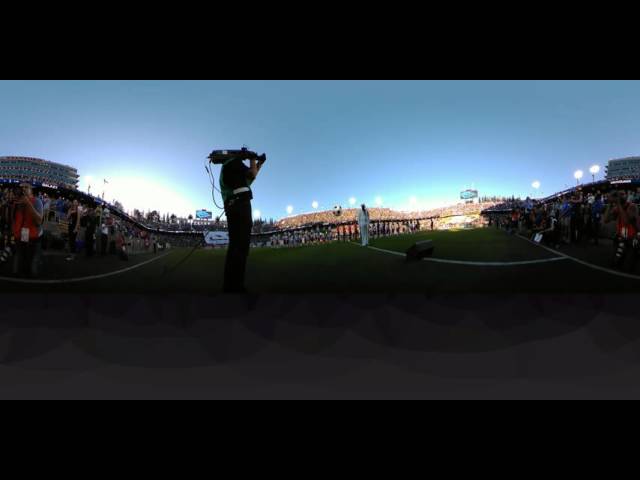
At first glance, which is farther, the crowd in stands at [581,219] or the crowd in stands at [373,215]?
the crowd in stands at [373,215]

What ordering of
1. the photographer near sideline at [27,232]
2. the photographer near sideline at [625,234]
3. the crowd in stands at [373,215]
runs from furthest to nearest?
the crowd in stands at [373,215], the photographer near sideline at [625,234], the photographer near sideline at [27,232]

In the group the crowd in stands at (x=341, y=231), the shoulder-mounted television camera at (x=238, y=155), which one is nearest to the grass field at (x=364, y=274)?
the crowd in stands at (x=341, y=231)

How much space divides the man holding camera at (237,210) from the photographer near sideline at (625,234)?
9.23 feet

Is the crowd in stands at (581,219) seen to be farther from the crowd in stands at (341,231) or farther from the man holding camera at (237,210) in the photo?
the man holding camera at (237,210)

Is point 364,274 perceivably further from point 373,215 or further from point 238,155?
point 238,155

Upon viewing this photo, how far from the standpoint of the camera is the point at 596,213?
2.27m

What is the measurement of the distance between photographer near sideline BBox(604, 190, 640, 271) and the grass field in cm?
9

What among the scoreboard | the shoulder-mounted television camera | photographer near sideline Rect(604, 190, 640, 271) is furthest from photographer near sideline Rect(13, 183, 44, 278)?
photographer near sideline Rect(604, 190, 640, 271)

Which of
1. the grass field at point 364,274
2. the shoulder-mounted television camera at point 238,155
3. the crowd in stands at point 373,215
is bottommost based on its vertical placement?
the grass field at point 364,274

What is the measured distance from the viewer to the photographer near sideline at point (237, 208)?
6.01 ft

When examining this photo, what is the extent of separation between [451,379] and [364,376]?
0.81 feet
